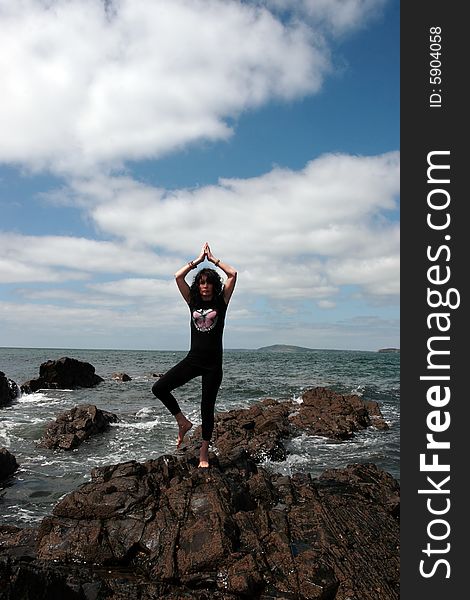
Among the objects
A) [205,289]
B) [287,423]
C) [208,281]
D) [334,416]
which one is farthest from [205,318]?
[334,416]

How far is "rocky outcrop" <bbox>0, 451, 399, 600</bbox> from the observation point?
479cm

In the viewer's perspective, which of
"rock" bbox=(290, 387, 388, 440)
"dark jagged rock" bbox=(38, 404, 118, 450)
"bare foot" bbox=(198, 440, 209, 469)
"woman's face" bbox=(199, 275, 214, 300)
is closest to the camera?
"woman's face" bbox=(199, 275, 214, 300)

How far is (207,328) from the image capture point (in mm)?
Answer: 6566

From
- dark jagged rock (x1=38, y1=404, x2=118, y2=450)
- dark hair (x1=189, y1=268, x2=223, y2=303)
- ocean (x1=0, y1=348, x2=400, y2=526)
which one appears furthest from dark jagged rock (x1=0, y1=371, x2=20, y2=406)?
dark hair (x1=189, y1=268, x2=223, y2=303)

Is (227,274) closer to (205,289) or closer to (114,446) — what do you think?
(205,289)

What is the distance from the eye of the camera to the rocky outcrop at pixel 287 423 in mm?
14398

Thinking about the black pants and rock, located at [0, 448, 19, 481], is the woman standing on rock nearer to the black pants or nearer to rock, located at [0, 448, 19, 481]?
the black pants

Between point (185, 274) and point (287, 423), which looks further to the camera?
point (287, 423)

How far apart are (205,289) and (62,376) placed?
1235 inches

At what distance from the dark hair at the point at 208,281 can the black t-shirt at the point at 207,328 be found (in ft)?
0.26

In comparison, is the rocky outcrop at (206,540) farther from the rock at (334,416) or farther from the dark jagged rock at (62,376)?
the dark jagged rock at (62,376)

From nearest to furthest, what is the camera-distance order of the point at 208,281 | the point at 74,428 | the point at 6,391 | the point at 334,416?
1. the point at 208,281
2. the point at 74,428
3. the point at 334,416
4. the point at 6,391

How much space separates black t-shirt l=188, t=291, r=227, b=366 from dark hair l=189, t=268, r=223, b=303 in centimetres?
8

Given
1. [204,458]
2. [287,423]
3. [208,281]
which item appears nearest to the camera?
[208,281]
